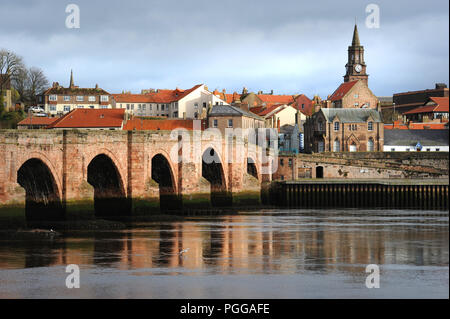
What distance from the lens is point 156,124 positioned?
10081cm

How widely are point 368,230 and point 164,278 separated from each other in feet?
70.9

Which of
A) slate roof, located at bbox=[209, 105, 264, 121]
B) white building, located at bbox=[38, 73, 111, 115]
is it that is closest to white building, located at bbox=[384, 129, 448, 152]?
slate roof, located at bbox=[209, 105, 264, 121]

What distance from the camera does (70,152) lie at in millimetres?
54219

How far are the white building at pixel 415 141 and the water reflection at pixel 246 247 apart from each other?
2061 inches

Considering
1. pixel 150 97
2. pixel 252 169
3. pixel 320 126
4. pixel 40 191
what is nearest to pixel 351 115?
pixel 320 126

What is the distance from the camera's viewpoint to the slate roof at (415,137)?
11031 centimetres

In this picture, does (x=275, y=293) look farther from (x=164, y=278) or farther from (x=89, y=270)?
(x=89, y=270)

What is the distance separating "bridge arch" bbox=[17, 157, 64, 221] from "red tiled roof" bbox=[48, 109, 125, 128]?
130 ft

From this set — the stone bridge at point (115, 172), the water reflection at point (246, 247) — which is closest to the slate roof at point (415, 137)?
the stone bridge at point (115, 172)

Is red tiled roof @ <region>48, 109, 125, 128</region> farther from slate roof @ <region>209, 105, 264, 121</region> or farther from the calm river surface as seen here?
the calm river surface

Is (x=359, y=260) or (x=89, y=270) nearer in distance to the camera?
(x=89, y=270)

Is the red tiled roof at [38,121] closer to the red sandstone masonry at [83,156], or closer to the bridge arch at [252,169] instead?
the bridge arch at [252,169]
